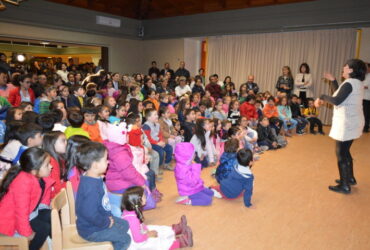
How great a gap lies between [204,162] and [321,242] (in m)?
2.19

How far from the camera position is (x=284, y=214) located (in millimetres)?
3012

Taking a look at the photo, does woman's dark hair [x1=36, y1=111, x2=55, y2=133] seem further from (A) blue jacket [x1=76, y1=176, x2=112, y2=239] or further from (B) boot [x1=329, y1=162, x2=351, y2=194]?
(B) boot [x1=329, y1=162, x2=351, y2=194]

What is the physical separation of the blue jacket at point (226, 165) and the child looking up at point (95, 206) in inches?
67.2

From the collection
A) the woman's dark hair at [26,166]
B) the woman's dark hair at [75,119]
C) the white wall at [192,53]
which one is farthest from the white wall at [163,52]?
the woman's dark hair at [26,166]

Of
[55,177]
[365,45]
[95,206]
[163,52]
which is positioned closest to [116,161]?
[55,177]

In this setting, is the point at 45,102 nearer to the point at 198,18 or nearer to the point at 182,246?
the point at 182,246

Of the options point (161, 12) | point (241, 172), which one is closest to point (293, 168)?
point (241, 172)

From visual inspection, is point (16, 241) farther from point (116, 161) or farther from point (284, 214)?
point (284, 214)

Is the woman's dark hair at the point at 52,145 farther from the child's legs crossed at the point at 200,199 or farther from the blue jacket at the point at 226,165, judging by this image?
the blue jacket at the point at 226,165

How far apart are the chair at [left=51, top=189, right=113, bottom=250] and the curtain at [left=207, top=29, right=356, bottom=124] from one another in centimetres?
788

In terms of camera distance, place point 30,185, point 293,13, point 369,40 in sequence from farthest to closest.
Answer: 1. point 293,13
2. point 369,40
3. point 30,185

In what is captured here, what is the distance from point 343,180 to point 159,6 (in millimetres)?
9132

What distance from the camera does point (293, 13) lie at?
8078 mm

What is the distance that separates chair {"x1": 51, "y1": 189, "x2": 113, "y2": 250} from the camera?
1681 mm
